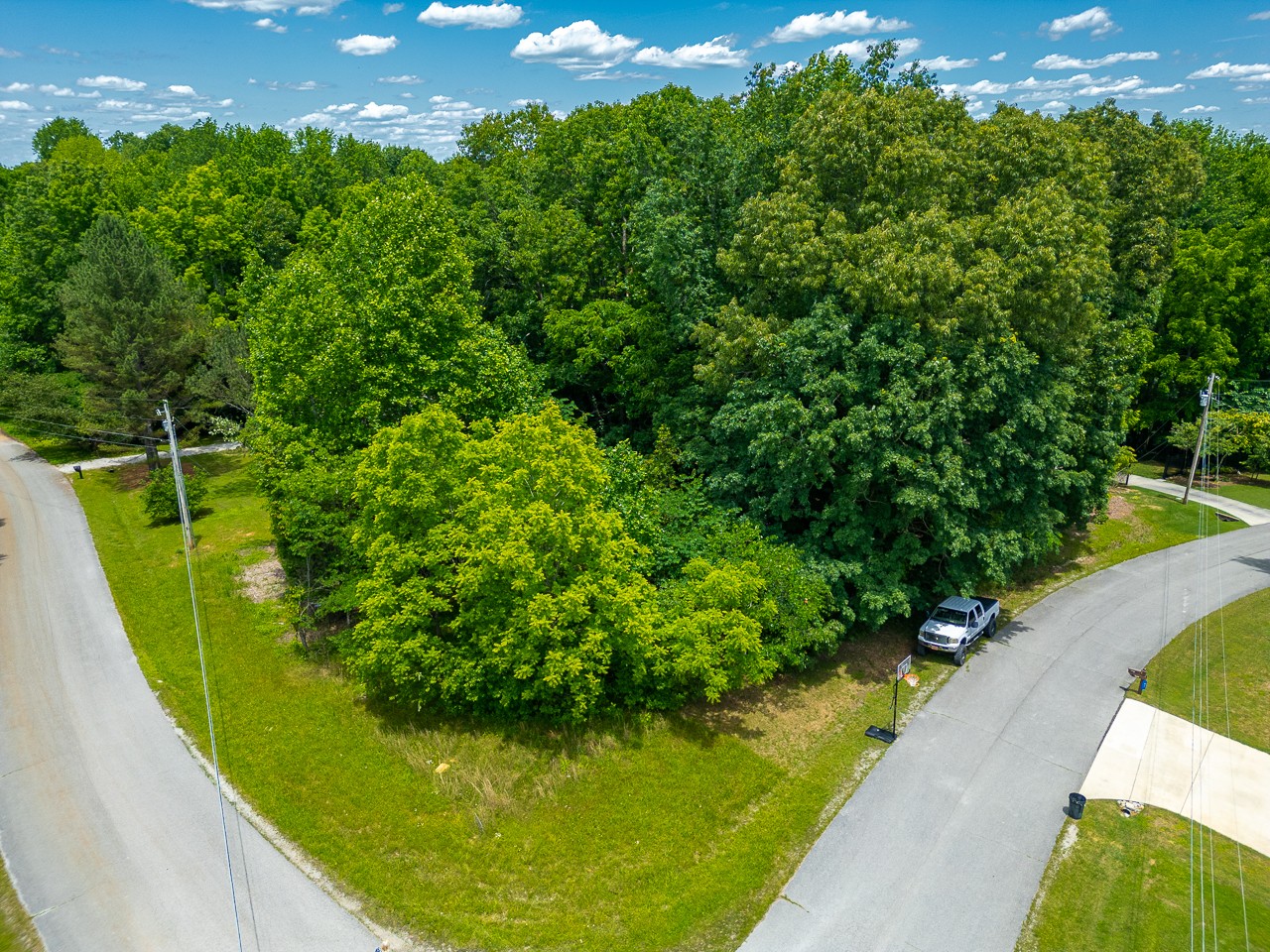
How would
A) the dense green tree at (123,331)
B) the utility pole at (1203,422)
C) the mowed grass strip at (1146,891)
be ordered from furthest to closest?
the dense green tree at (123,331) < the utility pole at (1203,422) < the mowed grass strip at (1146,891)

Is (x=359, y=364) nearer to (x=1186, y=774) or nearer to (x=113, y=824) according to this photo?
(x=113, y=824)

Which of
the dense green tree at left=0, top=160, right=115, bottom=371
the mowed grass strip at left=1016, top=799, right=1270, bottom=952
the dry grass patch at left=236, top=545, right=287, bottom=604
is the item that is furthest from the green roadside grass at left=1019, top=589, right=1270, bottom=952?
the dense green tree at left=0, top=160, right=115, bottom=371

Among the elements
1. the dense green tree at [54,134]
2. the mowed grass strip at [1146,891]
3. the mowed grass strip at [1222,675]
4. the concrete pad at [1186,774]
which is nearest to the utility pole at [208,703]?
the mowed grass strip at [1146,891]

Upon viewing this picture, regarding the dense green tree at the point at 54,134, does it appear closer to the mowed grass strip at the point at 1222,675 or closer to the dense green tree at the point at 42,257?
the dense green tree at the point at 42,257

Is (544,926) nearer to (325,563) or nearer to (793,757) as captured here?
(793,757)

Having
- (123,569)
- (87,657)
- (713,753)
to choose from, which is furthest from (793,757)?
(123,569)
